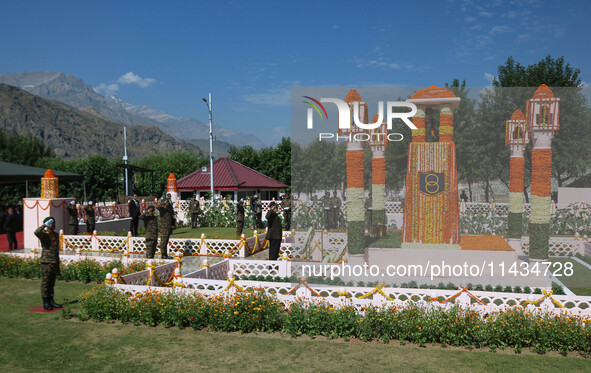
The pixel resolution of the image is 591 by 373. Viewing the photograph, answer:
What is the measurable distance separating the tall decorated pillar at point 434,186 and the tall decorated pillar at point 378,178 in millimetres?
1027

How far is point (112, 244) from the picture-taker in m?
15.8

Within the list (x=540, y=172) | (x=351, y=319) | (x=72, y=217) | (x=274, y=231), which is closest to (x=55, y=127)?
(x=72, y=217)

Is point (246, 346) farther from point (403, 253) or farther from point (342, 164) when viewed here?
point (342, 164)

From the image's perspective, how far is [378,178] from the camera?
12.7 meters

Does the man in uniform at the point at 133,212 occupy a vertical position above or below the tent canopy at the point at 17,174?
below

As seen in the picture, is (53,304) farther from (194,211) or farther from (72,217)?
(194,211)

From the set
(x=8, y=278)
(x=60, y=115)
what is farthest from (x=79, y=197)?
(x=60, y=115)

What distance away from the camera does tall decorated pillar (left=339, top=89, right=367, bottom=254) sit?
11508 mm

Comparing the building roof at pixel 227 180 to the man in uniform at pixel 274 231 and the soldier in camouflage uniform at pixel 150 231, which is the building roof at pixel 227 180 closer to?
the soldier in camouflage uniform at pixel 150 231

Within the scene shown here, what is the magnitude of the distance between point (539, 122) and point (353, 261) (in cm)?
604

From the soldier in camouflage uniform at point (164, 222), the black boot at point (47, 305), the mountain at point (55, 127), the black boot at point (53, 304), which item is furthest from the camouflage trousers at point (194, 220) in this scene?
the mountain at point (55, 127)

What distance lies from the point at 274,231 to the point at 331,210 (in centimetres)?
296

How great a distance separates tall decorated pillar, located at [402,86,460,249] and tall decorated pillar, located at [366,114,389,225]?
1027 mm

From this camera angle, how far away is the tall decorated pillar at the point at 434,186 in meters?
11.4
